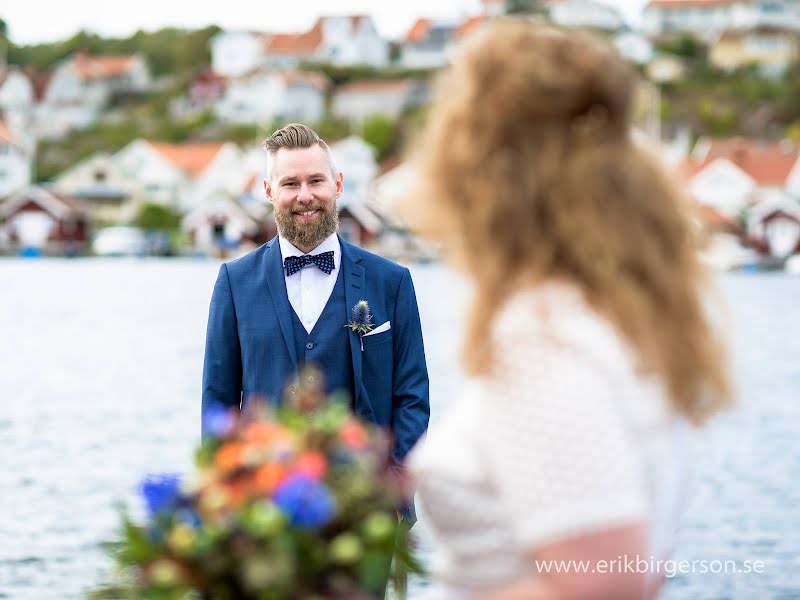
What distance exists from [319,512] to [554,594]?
Result: 36 centimetres

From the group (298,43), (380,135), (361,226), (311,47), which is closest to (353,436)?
(361,226)

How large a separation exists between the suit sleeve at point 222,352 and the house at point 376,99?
127 m

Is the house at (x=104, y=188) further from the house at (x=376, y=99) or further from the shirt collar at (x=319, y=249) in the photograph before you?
the shirt collar at (x=319, y=249)

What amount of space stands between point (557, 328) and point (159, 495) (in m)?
0.68

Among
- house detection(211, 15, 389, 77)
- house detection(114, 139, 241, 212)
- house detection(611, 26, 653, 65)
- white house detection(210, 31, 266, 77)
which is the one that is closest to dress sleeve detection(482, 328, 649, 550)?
house detection(114, 139, 241, 212)

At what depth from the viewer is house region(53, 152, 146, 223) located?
110 meters

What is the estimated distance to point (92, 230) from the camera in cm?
9919

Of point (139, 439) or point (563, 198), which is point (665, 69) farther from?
point (563, 198)

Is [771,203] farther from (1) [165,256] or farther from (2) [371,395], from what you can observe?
(2) [371,395]

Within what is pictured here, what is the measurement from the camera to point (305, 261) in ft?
15.3

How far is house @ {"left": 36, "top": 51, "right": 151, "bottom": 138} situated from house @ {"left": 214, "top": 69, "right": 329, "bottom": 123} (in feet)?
47.4

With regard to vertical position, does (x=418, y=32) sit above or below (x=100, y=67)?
above

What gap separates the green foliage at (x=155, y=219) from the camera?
9875cm

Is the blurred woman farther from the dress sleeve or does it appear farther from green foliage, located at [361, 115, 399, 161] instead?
green foliage, located at [361, 115, 399, 161]
